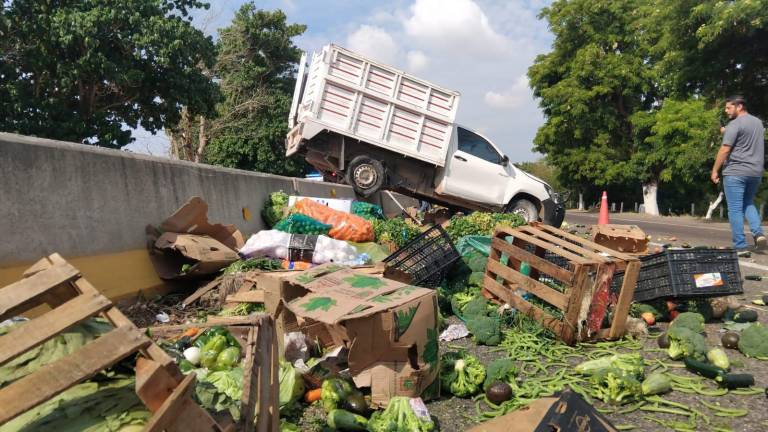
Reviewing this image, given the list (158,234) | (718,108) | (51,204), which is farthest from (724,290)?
(718,108)

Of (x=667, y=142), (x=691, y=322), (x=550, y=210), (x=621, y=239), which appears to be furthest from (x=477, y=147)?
(x=667, y=142)

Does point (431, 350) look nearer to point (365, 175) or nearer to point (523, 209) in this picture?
point (365, 175)

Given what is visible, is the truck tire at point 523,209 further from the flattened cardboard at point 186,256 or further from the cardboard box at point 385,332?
the cardboard box at point 385,332

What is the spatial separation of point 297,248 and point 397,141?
5.43 meters

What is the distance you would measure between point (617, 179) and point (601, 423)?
31561 millimetres

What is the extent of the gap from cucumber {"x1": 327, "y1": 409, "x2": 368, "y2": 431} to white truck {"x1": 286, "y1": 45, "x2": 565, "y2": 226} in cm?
819

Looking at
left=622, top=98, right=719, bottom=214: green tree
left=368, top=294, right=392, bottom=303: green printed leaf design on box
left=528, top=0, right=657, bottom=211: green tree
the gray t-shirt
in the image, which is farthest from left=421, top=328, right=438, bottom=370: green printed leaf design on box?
left=528, top=0, right=657, bottom=211: green tree

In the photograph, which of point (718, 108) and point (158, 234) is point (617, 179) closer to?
point (718, 108)

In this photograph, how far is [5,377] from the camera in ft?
5.45

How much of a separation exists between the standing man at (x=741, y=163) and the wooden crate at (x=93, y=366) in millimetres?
7377

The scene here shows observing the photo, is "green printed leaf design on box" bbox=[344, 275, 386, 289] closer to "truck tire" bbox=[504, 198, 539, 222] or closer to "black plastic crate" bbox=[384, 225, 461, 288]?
"black plastic crate" bbox=[384, 225, 461, 288]

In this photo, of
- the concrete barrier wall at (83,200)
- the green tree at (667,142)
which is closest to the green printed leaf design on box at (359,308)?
the concrete barrier wall at (83,200)

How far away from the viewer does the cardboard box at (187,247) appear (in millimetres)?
4738

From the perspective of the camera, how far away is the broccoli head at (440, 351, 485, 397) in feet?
9.95
